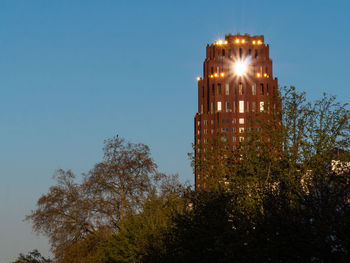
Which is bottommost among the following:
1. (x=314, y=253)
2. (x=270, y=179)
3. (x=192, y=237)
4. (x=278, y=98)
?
(x=314, y=253)

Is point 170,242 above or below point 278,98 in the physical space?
below

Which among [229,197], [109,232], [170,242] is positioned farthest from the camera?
[109,232]

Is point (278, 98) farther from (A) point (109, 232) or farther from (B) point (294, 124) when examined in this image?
(A) point (109, 232)

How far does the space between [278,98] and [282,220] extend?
945 inches

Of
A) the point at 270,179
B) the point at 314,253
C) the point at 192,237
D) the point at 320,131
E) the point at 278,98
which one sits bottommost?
the point at 314,253

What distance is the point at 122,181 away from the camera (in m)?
76.1

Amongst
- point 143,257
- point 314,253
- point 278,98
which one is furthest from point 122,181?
point 314,253

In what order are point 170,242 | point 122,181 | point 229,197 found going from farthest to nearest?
point 122,181
point 170,242
point 229,197

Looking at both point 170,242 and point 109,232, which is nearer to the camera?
point 170,242

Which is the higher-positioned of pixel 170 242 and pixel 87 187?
pixel 87 187

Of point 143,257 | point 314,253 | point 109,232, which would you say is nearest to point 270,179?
point 143,257

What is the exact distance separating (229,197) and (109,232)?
111 feet

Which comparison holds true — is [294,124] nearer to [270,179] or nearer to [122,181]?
[270,179]

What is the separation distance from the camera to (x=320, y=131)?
160 ft
